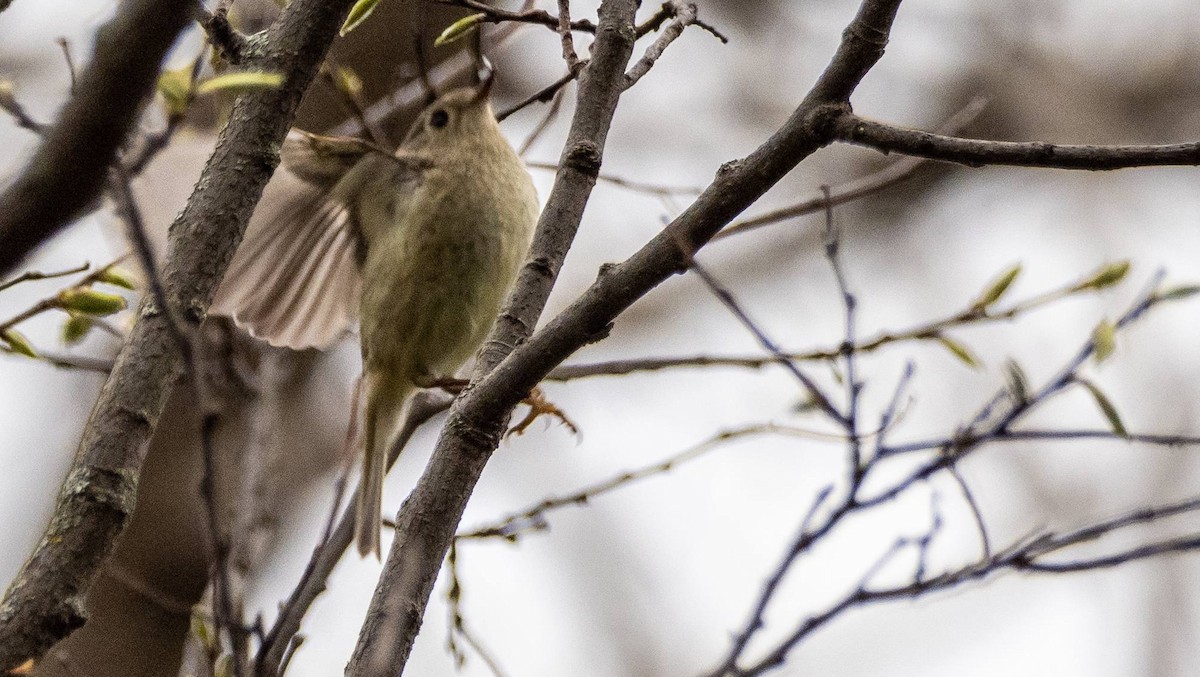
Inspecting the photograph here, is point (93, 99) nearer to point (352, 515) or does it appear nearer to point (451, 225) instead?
point (352, 515)

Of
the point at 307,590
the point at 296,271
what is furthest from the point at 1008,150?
the point at 296,271

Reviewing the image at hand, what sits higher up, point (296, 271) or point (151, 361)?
point (296, 271)

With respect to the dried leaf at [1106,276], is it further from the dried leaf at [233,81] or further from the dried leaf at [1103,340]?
the dried leaf at [233,81]

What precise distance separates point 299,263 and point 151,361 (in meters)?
2.24

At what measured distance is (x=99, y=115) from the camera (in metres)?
0.90

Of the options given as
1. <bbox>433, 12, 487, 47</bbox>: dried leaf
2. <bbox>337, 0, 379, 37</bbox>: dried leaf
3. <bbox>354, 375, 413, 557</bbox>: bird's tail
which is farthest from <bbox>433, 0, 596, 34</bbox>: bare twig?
<bbox>354, 375, 413, 557</bbox>: bird's tail

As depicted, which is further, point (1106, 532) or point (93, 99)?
point (1106, 532)

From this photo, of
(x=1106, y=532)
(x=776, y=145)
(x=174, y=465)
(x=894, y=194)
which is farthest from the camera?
(x=894, y=194)

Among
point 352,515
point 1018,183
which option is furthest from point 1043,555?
point 1018,183

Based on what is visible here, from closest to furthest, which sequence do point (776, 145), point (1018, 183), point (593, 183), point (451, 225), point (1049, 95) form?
point (776, 145)
point (593, 183)
point (451, 225)
point (1049, 95)
point (1018, 183)

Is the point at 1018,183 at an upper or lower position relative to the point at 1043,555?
upper

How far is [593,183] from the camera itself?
186 cm

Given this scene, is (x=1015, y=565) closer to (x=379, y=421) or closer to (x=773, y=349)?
(x=773, y=349)

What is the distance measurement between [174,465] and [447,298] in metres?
A: 1.02
